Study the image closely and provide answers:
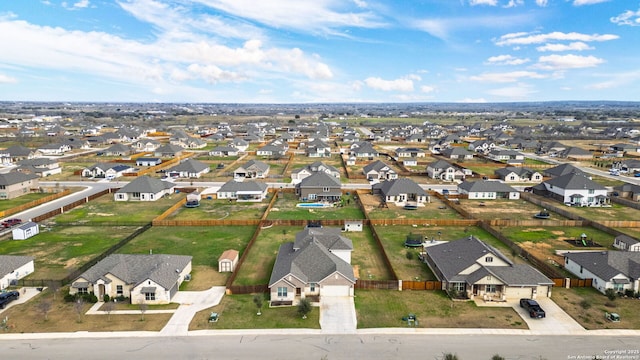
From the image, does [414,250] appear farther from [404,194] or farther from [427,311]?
[404,194]

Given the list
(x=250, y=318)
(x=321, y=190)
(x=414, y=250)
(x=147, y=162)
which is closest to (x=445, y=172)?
(x=321, y=190)

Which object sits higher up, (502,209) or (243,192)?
(243,192)

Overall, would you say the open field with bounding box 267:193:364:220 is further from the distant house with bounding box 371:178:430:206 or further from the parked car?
the parked car

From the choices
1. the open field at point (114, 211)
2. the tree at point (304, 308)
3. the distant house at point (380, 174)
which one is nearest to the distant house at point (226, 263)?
the tree at point (304, 308)

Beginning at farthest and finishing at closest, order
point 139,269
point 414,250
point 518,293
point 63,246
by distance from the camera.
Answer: point 63,246, point 414,250, point 139,269, point 518,293

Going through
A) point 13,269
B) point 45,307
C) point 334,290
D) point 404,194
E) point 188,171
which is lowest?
point 334,290

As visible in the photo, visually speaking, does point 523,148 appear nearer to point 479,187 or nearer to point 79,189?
point 479,187

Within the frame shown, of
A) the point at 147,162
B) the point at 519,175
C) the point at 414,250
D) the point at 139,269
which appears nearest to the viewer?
the point at 139,269
